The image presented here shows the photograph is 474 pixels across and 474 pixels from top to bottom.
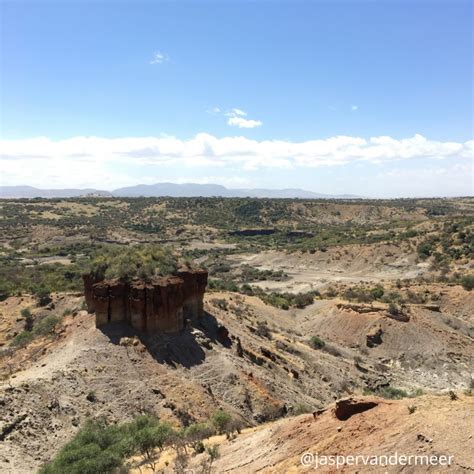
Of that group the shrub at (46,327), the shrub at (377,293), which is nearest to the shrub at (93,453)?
the shrub at (46,327)

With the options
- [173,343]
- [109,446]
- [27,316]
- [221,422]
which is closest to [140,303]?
[173,343]

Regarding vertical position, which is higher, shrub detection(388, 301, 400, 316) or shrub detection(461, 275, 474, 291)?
shrub detection(461, 275, 474, 291)

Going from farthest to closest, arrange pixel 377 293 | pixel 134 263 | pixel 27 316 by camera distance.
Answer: pixel 377 293
pixel 27 316
pixel 134 263

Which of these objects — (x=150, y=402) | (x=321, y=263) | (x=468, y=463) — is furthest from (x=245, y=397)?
(x=321, y=263)

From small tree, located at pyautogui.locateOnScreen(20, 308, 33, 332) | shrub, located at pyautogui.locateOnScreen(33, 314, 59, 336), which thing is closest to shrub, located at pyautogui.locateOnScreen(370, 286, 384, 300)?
shrub, located at pyautogui.locateOnScreen(33, 314, 59, 336)

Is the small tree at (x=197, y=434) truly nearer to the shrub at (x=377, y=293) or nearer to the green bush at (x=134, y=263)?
the green bush at (x=134, y=263)

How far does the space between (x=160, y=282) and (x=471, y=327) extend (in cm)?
3032

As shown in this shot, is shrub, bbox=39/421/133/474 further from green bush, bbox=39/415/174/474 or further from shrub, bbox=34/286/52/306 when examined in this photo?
shrub, bbox=34/286/52/306

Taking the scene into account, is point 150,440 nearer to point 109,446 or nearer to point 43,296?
point 109,446

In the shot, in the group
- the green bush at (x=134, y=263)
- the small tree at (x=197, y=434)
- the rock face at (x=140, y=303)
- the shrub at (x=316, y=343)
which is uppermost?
the green bush at (x=134, y=263)

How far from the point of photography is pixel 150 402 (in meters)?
20.2

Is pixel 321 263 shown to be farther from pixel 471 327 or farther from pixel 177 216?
pixel 177 216

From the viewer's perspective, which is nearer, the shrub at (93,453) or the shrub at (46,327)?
the shrub at (93,453)

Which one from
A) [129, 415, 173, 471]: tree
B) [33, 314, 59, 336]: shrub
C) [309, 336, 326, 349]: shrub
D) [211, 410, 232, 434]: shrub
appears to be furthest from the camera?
[309, 336, 326, 349]: shrub
